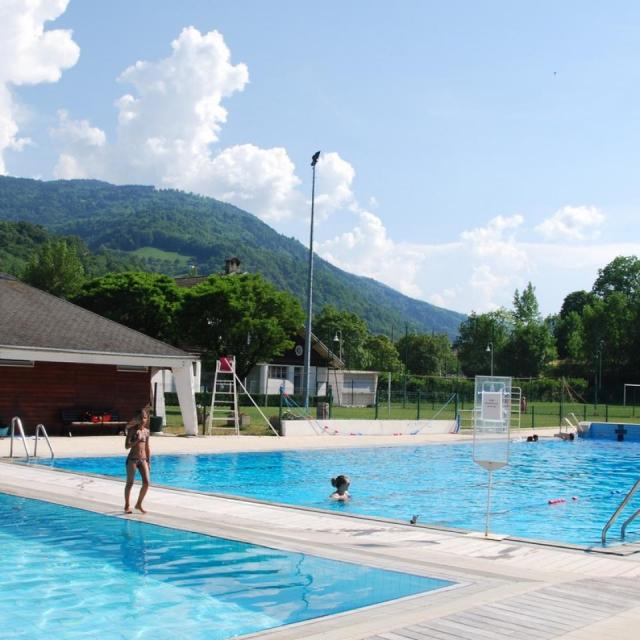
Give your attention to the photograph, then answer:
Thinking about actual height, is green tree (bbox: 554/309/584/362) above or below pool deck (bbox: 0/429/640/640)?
above

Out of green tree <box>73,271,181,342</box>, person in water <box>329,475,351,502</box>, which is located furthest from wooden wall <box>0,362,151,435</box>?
A: green tree <box>73,271,181,342</box>

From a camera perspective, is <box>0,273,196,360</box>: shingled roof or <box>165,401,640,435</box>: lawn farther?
<box>165,401,640,435</box>: lawn

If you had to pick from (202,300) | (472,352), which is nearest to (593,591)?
(202,300)

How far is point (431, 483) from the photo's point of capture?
22.7m

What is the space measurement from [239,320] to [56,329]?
47.1ft

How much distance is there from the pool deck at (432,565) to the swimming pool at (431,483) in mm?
3165

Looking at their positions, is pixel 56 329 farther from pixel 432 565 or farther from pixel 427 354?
pixel 427 354

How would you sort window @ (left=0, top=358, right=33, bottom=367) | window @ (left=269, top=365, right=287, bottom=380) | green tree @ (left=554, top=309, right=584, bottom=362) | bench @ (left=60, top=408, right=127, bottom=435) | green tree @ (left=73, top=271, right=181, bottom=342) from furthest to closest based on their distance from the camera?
green tree @ (left=554, top=309, right=584, bottom=362) → window @ (left=269, top=365, right=287, bottom=380) → green tree @ (left=73, top=271, right=181, bottom=342) → bench @ (left=60, top=408, right=127, bottom=435) → window @ (left=0, top=358, right=33, bottom=367)

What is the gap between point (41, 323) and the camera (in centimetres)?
2983

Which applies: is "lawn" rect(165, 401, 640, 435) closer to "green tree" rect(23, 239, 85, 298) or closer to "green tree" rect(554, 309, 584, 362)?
"green tree" rect(23, 239, 85, 298)

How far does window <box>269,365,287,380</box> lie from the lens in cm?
6900

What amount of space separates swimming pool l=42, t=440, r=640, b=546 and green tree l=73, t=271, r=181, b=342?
25.8 metres

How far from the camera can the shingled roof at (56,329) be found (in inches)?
1096

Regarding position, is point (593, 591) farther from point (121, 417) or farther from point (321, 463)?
point (121, 417)
